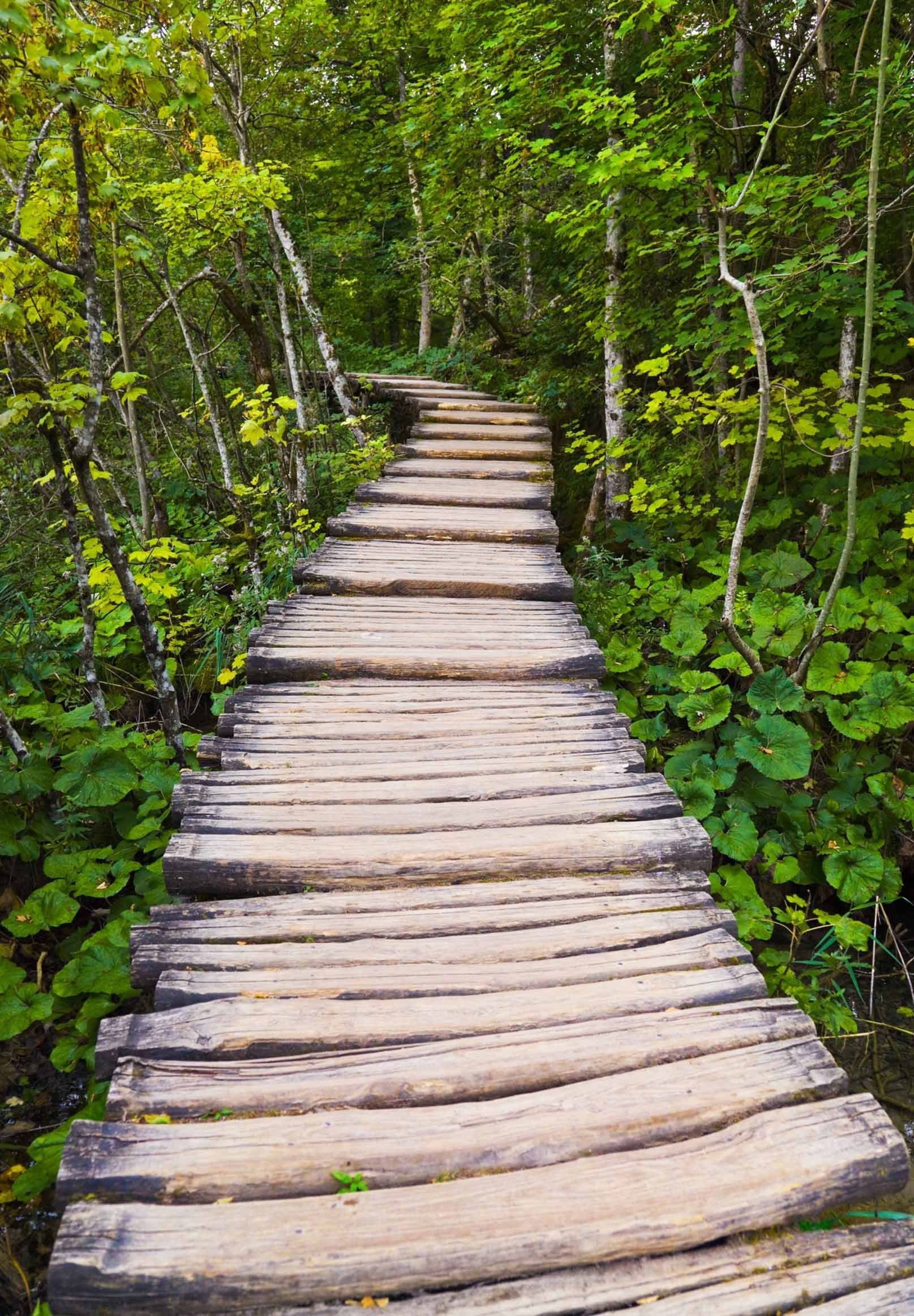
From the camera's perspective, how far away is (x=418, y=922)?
6.58 feet

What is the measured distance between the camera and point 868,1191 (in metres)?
1.36

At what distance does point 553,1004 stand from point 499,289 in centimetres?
973

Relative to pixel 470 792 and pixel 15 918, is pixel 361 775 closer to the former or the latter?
pixel 470 792

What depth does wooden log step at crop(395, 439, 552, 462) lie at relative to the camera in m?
6.65

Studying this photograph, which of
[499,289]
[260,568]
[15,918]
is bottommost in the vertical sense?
[15,918]

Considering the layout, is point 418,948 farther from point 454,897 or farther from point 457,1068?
point 457,1068

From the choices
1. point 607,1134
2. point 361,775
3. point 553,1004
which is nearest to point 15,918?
point 361,775

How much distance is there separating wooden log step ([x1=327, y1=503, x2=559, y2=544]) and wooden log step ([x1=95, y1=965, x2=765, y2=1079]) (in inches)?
135

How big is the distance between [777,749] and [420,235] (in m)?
7.79

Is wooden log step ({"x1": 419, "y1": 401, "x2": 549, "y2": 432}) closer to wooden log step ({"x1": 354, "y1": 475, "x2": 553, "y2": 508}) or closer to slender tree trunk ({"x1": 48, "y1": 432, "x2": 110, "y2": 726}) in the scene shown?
wooden log step ({"x1": 354, "y1": 475, "x2": 553, "y2": 508})

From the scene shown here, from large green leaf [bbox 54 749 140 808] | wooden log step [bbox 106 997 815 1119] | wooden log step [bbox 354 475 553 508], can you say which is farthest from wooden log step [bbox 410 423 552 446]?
wooden log step [bbox 106 997 815 1119]

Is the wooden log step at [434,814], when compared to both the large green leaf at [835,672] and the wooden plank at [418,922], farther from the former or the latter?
the large green leaf at [835,672]

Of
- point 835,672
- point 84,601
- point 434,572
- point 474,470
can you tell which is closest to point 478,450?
point 474,470

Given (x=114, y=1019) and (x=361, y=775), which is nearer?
(x=114, y=1019)
